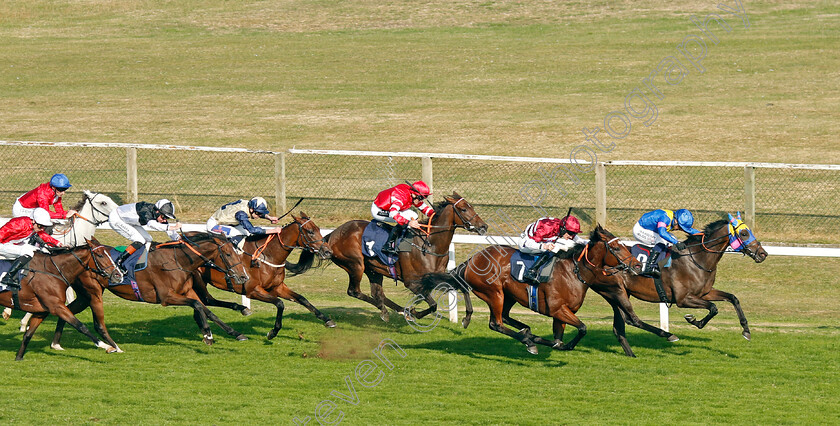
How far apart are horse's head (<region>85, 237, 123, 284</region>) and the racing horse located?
1.23 m

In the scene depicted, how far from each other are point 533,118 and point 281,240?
14.0m

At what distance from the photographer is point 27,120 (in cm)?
2556

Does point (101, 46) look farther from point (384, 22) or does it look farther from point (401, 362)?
point (401, 362)

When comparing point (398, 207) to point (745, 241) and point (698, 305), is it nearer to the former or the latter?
point (698, 305)

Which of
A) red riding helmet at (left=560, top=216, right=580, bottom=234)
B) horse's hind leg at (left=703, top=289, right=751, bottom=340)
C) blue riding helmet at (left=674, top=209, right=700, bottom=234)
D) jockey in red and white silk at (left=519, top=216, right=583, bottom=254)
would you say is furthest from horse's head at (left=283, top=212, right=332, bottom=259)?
horse's hind leg at (left=703, top=289, right=751, bottom=340)

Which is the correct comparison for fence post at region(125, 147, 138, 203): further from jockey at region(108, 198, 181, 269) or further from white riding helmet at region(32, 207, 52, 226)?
white riding helmet at region(32, 207, 52, 226)

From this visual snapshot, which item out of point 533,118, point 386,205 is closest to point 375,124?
point 533,118

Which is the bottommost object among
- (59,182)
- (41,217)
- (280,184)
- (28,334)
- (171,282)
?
(28,334)

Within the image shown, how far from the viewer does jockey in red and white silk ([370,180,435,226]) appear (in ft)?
38.7

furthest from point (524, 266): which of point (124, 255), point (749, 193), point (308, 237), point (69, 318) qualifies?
point (749, 193)

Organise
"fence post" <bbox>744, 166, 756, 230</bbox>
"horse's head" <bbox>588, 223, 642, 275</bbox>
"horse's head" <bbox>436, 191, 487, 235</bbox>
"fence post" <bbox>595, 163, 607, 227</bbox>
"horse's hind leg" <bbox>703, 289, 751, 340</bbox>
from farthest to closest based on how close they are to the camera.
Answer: "fence post" <bbox>595, 163, 607, 227</bbox> → "fence post" <bbox>744, 166, 756, 230</bbox> → "horse's head" <bbox>436, 191, 487, 235</bbox> → "horse's hind leg" <bbox>703, 289, 751, 340</bbox> → "horse's head" <bbox>588, 223, 642, 275</bbox>

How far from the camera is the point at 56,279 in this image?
10.3 meters

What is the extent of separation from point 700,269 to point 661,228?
0.59 m

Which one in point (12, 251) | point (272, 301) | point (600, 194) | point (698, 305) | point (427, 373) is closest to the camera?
point (427, 373)
